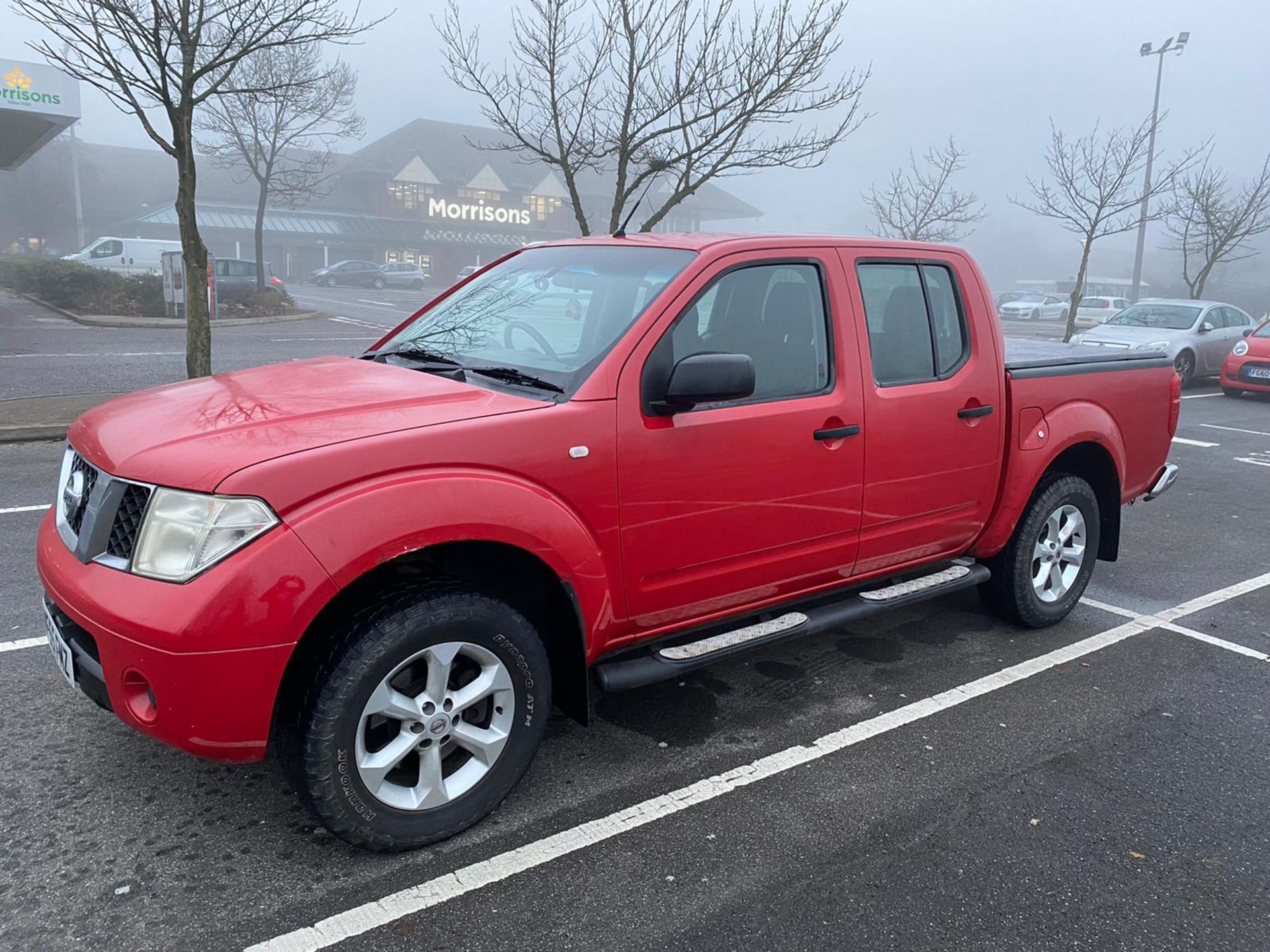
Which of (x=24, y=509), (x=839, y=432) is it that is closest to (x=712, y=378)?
(x=839, y=432)

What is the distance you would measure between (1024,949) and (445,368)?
2539 millimetres

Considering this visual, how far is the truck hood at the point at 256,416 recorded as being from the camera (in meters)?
2.63

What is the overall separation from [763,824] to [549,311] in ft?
6.44

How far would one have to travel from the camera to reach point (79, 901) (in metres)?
2.62

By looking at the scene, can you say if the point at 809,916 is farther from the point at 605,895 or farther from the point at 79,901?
the point at 79,901

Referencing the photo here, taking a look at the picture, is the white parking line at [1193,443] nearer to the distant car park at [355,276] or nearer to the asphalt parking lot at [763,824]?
the asphalt parking lot at [763,824]

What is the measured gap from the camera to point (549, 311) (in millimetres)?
3676

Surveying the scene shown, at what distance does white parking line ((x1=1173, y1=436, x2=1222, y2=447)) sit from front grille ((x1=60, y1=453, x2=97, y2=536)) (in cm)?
1109

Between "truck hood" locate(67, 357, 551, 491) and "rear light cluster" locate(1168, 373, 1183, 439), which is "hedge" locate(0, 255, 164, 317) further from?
"rear light cluster" locate(1168, 373, 1183, 439)

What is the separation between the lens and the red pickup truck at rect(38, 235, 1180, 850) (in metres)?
2.56

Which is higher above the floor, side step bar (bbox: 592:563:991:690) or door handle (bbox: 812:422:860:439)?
door handle (bbox: 812:422:860:439)

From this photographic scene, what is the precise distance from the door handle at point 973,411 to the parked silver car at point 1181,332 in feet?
42.9

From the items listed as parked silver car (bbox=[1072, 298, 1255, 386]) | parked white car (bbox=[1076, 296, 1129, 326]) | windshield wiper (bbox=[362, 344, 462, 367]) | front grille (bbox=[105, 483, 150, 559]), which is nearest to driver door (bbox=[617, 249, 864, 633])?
windshield wiper (bbox=[362, 344, 462, 367])

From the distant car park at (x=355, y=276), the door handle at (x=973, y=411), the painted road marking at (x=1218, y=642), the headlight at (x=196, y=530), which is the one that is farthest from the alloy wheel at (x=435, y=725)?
the distant car park at (x=355, y=276)
